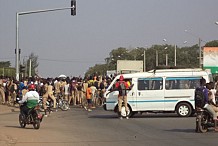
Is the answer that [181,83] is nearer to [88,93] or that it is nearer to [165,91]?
[165,91]

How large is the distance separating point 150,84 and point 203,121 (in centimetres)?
833

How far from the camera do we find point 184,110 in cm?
2612

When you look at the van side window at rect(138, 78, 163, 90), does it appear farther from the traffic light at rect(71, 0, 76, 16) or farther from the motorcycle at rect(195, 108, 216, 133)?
the traffic light at rect(71, 0, 76, 16)

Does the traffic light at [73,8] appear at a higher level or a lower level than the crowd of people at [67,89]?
higher

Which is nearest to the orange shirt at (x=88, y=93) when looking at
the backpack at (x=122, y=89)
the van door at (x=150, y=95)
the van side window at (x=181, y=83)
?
the van door at (x=150, y=95)

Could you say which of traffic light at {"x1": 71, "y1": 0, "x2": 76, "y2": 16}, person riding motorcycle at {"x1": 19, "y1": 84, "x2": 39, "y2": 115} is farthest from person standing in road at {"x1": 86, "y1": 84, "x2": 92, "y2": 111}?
person riding motorcycle at {"x1": 19, "y1": 84, "x2": 39, "y2": 115}

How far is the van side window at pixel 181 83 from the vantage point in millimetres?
26266

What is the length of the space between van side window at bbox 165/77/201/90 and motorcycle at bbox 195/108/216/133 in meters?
7.87

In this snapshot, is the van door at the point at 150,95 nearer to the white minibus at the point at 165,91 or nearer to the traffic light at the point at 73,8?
the white minibus at the point at 165,91

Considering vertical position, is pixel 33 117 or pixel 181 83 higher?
pixel 181 83

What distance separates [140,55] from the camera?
122 meters

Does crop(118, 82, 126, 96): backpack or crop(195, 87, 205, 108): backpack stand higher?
crop(118, 82, 126, 96): backpack

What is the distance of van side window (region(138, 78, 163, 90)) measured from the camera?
26438 mm

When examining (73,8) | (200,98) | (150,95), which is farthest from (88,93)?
(200,98)
